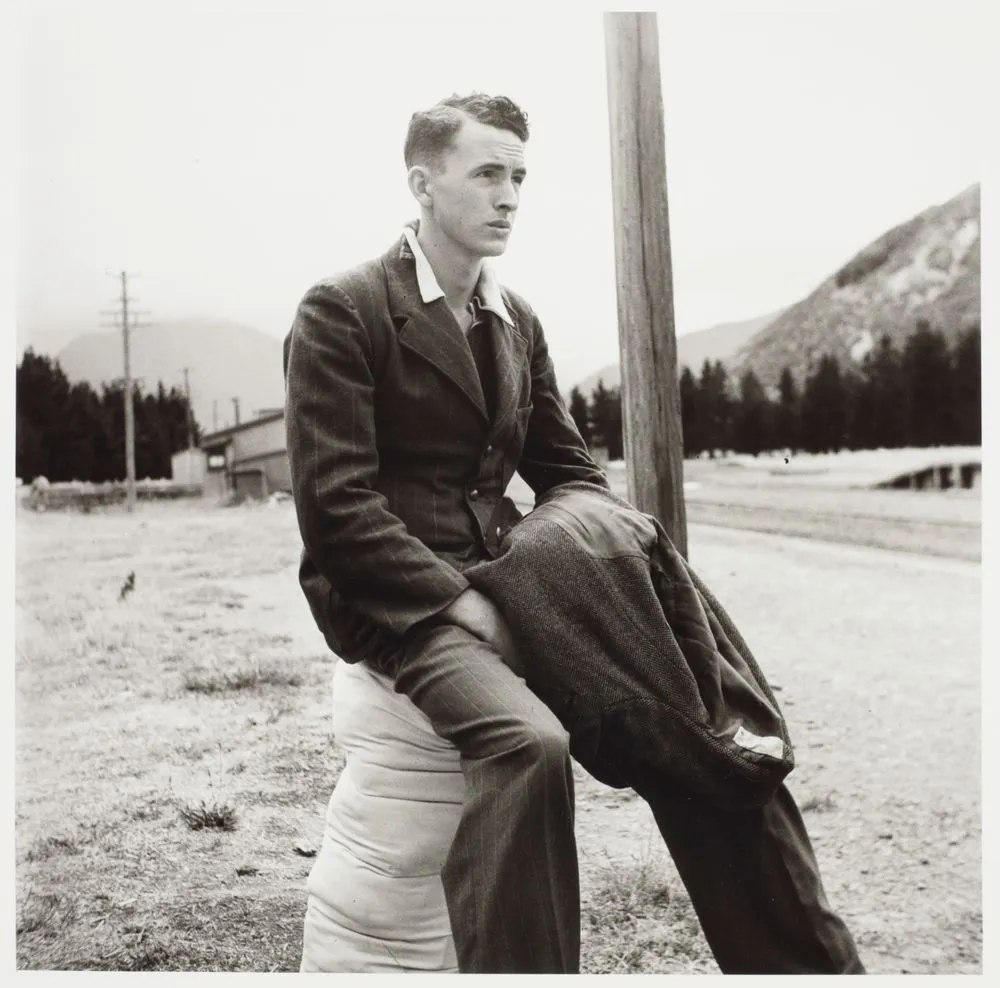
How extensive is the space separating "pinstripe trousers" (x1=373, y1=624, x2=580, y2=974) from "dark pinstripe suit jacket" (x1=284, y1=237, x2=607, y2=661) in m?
0.21

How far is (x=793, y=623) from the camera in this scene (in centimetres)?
321

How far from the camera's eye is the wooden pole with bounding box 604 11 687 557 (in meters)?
2.53

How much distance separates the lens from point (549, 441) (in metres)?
2.39

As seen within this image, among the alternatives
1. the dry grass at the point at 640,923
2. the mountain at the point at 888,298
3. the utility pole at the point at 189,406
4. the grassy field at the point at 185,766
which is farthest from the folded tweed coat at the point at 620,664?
the utility pole at the point at 189,406

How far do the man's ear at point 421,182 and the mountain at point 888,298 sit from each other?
50.9 inches

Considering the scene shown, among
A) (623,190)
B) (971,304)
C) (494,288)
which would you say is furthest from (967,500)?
(494,288)

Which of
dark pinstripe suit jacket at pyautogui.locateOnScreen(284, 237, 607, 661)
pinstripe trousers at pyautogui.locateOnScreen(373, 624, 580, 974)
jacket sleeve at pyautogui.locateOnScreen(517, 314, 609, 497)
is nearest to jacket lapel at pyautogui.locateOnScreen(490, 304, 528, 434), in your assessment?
dark pinstripe suit jacket at pyautogui.locateOnScreen(284, 237, 607, 661)

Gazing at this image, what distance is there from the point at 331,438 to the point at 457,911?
870mm

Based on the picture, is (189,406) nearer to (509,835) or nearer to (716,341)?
(716,341)

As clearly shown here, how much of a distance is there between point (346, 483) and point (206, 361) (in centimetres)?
A: 127

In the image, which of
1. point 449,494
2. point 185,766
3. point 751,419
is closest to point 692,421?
point 751,419

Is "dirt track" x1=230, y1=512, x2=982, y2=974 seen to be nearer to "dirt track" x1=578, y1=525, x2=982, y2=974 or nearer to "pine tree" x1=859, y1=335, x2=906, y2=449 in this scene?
"dirt track" x1=578, y1=525, x2=982, y2=974

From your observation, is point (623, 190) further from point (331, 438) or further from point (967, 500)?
point (967, 500)

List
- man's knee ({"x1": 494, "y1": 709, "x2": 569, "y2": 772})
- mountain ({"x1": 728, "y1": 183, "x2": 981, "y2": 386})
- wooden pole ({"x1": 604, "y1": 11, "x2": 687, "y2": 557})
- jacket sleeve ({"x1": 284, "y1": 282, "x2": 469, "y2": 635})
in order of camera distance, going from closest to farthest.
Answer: man's knee ({"x1": 494, "y1": 709, "x2": 569, "y2": 772}) → jacket sleeve ({"x1": 284, "y1": 282, "x2": 469, "y2": 635}) → wooden pole ({"x1": 604, "y1": 11, "x2": 687, "y2": 557}) → mountain ({"x1": 728, "y1": 183, "x2": 981, "y2": 386})
